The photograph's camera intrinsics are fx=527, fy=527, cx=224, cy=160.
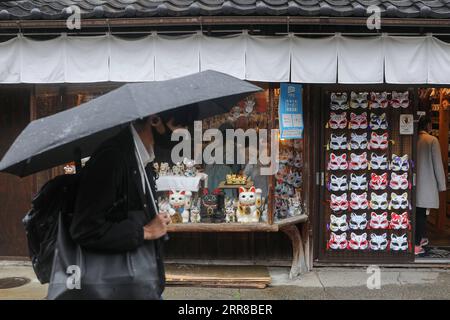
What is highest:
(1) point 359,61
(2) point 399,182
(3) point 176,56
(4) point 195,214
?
(3) point 176,56

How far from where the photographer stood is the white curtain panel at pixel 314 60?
7262 millimetres

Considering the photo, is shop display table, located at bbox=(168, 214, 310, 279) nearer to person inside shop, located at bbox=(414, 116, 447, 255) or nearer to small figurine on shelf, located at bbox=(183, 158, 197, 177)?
small figurine on shelf, located at bbox=(183, 158, 197, 177)

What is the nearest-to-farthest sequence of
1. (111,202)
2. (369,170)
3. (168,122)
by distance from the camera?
1. (111,202)
2. (168,122)
3. (369,170)

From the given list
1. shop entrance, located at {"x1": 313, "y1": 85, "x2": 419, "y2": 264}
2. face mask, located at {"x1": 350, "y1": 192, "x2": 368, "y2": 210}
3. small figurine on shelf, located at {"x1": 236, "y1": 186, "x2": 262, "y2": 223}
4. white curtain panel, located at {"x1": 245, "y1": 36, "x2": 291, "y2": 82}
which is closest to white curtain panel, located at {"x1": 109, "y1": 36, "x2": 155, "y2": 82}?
white curtain panel, located at {"x1": 245, "y1": 36, "x2": 291, "y2": 82}

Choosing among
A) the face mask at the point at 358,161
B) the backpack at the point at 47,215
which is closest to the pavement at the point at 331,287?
the face mask at the point at 358,161

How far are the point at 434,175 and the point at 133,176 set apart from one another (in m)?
6.90

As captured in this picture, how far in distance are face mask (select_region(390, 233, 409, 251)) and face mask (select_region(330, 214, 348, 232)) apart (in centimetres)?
74

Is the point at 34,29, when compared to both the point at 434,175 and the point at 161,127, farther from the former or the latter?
the point at 434,175

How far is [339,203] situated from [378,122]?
1.38 metres

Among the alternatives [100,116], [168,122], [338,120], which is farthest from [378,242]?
[100,116]

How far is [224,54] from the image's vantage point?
7.29 metres

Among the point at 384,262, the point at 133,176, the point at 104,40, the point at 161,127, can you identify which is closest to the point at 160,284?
the point at 133,176

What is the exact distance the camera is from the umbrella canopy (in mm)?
2916

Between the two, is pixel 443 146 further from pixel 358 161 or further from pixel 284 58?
pixel 284 58
